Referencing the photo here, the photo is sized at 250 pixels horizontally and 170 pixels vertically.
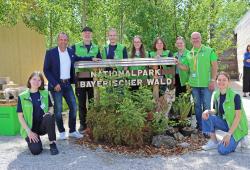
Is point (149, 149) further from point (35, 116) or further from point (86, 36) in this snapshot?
point (86, 36)

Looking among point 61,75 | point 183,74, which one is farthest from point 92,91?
point 183,74

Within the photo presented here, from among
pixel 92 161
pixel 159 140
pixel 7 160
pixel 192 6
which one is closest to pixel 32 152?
pixel 7 160

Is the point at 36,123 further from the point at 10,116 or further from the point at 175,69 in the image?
the point at 175,69

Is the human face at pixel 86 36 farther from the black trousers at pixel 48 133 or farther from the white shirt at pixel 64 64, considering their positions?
the black trousers at pixel 48 133

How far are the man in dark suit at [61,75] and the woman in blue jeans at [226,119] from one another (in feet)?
7.51

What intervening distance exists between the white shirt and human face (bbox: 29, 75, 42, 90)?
26.2 inches

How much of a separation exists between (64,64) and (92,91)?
85cm

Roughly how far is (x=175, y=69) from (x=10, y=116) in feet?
10.5

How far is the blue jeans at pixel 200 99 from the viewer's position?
7.09 metres

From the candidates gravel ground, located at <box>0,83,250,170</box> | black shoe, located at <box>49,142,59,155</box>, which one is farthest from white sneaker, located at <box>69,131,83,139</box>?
black shoe, located at <box>49,142,59,155</box>

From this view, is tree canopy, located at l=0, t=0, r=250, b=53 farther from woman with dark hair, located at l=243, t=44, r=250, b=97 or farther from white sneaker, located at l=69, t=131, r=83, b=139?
white sneaker, located at l=69, t=131, r=83, b=139

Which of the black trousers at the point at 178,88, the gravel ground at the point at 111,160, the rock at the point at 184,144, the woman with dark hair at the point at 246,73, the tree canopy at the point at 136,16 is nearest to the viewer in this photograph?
the gravel ground at the point at 111,160

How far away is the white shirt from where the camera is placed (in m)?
6.92

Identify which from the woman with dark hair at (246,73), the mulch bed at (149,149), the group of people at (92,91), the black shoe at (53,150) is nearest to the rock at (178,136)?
the mulch bed at (149,149)
